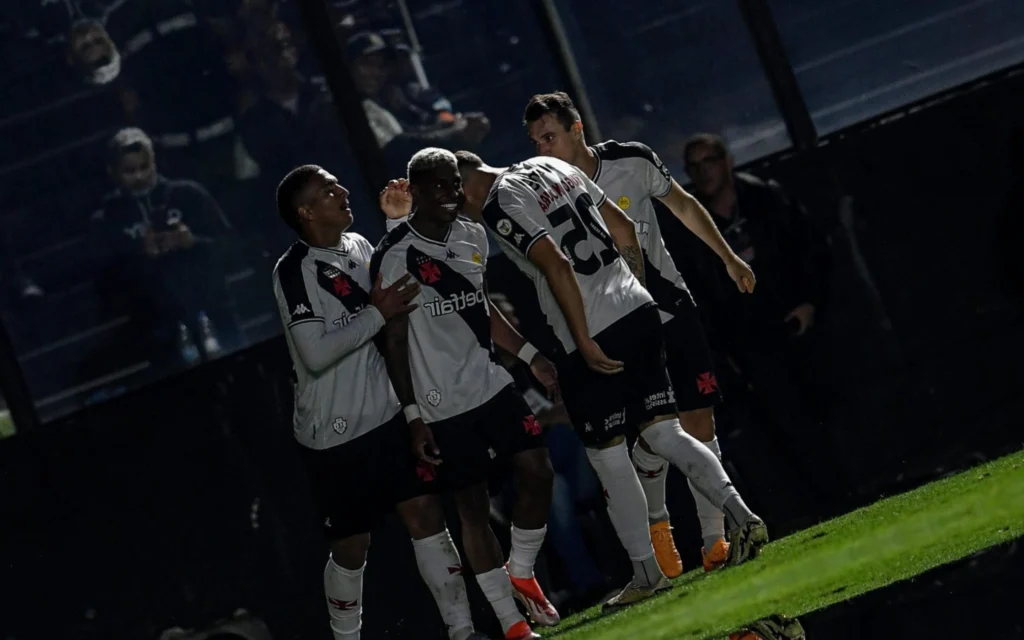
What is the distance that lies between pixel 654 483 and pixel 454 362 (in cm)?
109

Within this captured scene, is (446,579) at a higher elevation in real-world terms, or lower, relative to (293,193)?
lower

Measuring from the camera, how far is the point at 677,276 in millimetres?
7324

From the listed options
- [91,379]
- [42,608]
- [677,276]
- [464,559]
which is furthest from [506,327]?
[42,608]

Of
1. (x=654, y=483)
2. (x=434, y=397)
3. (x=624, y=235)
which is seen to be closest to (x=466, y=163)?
(x=624, y=235)

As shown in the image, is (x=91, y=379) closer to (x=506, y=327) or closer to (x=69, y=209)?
(x=69, y=209)

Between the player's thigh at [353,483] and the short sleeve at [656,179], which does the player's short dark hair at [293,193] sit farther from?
the short sleeve at [656,179]

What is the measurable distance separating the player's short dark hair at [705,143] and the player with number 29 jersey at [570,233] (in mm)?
1751

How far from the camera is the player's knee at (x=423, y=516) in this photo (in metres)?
6.86

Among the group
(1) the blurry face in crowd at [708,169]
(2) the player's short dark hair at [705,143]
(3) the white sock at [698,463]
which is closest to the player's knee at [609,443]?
(3) the white sock at [698,463]

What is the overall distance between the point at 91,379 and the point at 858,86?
387 cm

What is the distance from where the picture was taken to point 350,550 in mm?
7121

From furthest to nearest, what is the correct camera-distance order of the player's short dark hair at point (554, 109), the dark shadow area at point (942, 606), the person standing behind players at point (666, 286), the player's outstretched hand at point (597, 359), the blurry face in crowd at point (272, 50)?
1. the blurry face in crowd at point (272, 50)
2. the person standing behind players at point (666, 286)
3. the player's short dark hair at point (554, 109)
4. the player's outstretched hand at point (597, 359)
5. the dark shadow area at point (942, 606)

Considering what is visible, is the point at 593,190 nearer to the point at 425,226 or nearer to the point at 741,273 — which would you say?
the point at 425,226

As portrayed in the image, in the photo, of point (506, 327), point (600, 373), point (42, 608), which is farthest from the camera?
point (42, 608)
